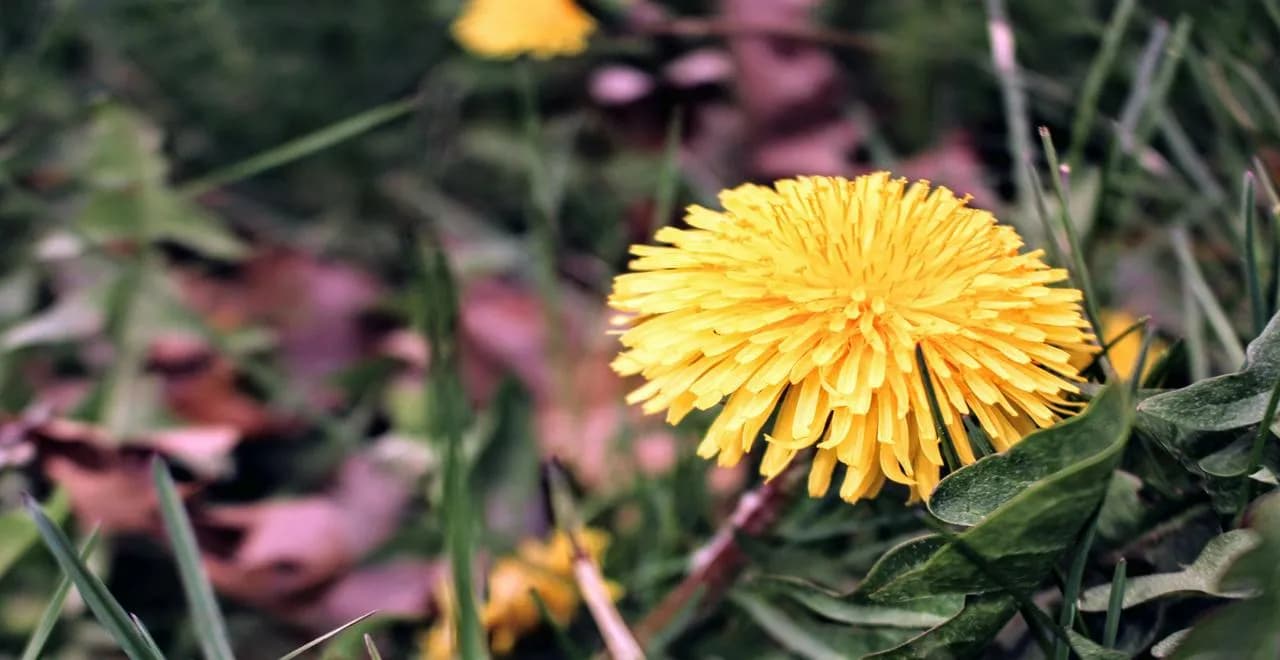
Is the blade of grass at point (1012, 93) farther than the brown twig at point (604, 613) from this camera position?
Yes

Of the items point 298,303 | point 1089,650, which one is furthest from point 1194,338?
point 298,303

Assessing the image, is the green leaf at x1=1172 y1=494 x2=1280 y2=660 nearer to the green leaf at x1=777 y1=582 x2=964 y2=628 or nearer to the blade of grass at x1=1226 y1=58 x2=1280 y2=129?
the green leaf at x1=777 y1=582 x2=964 y2=628

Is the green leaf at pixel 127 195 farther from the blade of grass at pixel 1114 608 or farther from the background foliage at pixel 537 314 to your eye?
the blade of grass at pixel 1114 608

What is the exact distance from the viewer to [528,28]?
51.8 inches

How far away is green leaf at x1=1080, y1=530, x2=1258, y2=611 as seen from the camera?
516mm

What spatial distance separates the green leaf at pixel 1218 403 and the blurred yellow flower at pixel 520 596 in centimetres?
48

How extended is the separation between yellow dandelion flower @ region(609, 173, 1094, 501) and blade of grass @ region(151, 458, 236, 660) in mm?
325

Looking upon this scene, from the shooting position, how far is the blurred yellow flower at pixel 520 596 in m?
0.87

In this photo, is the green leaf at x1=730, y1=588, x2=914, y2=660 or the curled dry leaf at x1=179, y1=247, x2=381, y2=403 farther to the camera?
the curled dry leaf at x1=179, y1=247, x2=381, y2=403

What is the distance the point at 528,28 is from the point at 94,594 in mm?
958

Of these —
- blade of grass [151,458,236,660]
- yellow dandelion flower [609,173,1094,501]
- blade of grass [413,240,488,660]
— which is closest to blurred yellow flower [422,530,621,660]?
blade of grass [413,240,488,660]

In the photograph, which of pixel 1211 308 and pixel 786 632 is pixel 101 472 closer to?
pixel 786 632

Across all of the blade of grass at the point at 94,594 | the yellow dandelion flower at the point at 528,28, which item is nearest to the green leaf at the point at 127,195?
the yellow dandelion flower at the point at 528,28

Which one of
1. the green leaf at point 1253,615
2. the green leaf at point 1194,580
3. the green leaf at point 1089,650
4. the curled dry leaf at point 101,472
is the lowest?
the green leaf at point 1089,650
